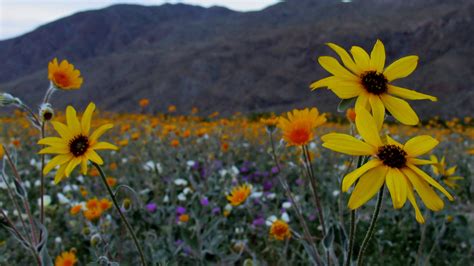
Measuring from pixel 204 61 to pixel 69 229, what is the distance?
30.4 metres

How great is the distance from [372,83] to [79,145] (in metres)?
0.78

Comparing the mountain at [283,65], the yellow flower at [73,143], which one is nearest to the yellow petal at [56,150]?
the yellow flower at [73,143]

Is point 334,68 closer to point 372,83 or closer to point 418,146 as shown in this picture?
point 372,83

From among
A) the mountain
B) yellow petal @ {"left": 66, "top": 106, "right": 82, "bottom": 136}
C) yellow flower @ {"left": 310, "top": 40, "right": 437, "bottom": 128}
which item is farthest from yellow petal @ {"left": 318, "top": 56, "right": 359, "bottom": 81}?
the mountain

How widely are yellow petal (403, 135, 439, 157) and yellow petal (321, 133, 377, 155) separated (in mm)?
107

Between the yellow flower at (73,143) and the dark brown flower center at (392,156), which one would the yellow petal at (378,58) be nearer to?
the dark brown flower center at (392,156)

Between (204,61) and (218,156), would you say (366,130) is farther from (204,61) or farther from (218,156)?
(204,61)

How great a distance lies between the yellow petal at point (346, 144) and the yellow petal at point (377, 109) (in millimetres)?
108

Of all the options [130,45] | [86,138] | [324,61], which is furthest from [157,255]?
[130,45]

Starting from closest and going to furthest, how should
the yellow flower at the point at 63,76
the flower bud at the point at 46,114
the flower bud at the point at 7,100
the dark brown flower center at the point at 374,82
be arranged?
the dark brown flower center at the point at 374,82
the flower bud at the point at 46,114
the flower bud at the point at 7,100
the yellow flower at the point at 63,76

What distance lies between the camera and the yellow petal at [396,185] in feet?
2.69

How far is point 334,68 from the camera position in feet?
3.40

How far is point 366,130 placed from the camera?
35.6 inches

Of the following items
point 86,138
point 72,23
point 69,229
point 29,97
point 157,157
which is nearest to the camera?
point 86,138
